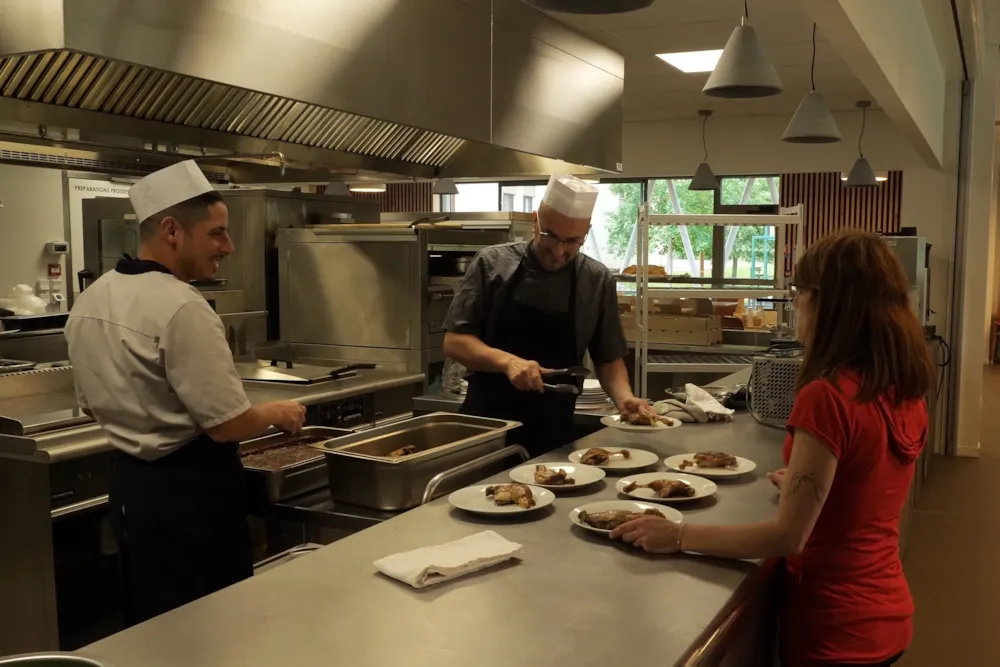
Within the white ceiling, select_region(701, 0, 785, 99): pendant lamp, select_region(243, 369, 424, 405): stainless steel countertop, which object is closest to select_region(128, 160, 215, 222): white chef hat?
select_region(243, 369, 424, 405): stainless steel countertop

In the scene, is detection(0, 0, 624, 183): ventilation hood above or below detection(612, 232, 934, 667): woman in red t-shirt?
above

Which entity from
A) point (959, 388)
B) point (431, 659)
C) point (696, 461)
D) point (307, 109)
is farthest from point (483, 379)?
point (959, 388)

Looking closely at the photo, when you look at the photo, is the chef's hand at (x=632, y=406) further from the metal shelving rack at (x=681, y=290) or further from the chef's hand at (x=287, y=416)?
the metal shelving rack at (x=681, y=290)

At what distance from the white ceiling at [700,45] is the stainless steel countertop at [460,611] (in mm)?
3526

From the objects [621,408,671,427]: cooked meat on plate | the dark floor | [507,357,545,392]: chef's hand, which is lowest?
the dark floor

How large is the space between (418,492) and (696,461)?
732mm

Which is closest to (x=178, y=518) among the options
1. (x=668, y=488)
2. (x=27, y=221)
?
(x=668, y=488)

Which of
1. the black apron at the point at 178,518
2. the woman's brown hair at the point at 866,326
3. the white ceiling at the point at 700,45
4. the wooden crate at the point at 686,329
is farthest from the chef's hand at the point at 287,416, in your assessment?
the wooden crate at the point at 686,329

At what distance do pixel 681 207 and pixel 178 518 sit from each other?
963cm

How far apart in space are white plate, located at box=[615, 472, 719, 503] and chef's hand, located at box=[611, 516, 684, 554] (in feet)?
0.88

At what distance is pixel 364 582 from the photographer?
1518 millimetres

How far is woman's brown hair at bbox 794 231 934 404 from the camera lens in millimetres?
1642

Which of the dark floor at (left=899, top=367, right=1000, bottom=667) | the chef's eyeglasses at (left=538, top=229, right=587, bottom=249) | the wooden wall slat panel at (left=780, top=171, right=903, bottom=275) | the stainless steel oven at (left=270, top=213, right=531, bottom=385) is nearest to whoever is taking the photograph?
the chef's eyeglasses at (left=538, top=229, right=587, bottom=249)

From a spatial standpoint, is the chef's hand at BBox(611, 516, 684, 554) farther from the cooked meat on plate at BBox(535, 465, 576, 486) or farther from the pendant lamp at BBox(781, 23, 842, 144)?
the pendant lamp at BBox(781, 23, 842, 144)
